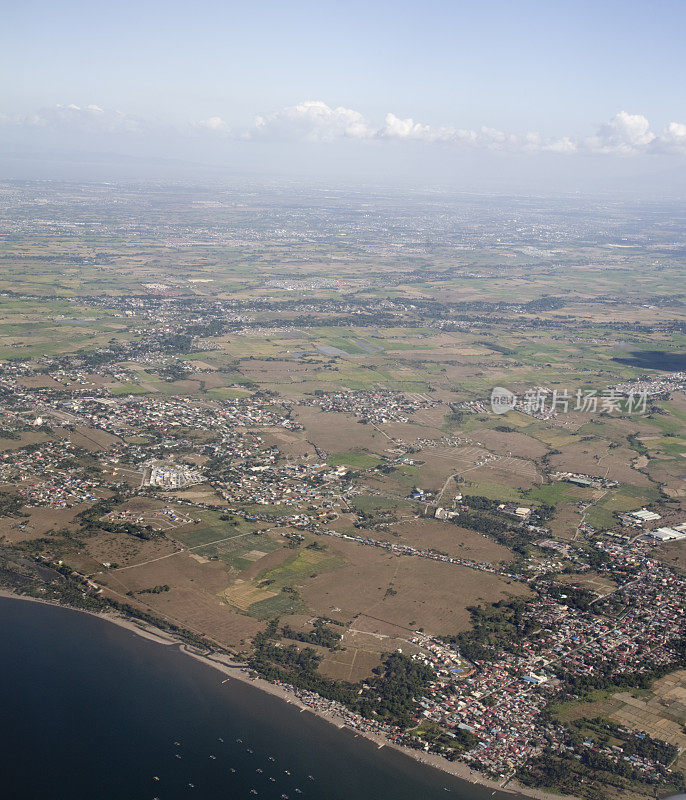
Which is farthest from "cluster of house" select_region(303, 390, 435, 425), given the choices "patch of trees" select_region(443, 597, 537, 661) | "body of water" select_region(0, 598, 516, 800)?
"body of water" select_region(0, 598, 516, 800)

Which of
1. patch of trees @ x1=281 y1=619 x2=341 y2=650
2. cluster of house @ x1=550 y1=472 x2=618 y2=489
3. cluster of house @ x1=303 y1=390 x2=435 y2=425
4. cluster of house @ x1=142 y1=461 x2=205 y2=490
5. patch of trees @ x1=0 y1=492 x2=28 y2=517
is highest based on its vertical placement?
cluster of house @ x1=303 y1=390 x2=435 y2=425

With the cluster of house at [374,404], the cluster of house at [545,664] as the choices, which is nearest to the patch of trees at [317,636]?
the cluster of house at [545,664]

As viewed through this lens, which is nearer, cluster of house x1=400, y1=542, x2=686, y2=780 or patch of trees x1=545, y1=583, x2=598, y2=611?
cluster of house x1=400, y1=542, x2=686, y2=780

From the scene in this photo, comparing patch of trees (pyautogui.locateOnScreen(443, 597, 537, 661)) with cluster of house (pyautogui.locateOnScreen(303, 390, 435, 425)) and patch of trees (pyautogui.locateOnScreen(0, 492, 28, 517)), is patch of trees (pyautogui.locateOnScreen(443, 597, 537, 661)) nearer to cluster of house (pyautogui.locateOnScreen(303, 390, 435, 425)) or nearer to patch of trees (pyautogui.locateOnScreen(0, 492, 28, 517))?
patch of trees (pyautogui.locateOnScreen(0, 492, 28, 517))

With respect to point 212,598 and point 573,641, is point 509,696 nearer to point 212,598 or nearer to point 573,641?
point 573,641

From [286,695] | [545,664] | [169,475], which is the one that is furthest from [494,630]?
[169,475]

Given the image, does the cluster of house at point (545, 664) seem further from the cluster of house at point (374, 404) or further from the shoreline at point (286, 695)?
the cluster of house at point (374, 404)
